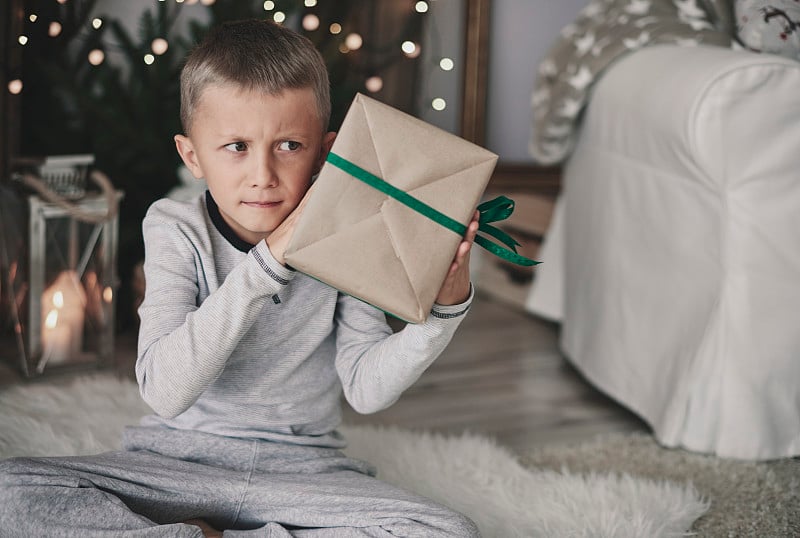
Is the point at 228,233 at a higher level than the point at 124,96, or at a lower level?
higher

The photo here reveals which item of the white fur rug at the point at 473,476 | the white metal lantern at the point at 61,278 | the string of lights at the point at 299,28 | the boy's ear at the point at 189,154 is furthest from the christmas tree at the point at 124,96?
the boy's ear at the point at 189,154

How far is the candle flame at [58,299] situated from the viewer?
1.74m

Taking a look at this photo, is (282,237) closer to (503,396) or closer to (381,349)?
(381,349)

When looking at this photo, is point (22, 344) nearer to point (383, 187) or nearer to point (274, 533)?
point (274, 533)

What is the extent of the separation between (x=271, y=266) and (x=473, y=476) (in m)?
0.57

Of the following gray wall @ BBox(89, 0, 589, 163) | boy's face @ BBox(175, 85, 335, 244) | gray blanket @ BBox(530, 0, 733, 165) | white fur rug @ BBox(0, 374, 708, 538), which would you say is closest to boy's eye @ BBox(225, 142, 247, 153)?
boy's face @ BBox(175, 85, 335, 244)

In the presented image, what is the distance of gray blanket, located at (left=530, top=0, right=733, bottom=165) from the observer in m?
1.69

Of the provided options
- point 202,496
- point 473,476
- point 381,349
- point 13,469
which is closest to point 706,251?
point 473,476

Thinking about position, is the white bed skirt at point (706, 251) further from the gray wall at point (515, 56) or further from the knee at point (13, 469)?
the gray wall at point (515, 56)

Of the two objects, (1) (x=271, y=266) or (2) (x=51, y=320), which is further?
(2) (x=51, y=320)

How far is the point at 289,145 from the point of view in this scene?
36.9 inches

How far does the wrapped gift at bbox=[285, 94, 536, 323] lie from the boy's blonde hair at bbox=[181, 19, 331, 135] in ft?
0.48

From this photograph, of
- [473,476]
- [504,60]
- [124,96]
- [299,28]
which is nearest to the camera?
[473,476]

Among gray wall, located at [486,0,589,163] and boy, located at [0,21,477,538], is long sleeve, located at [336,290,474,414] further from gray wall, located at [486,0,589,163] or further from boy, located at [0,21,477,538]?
gray wall, located at [486,0,589,163]
